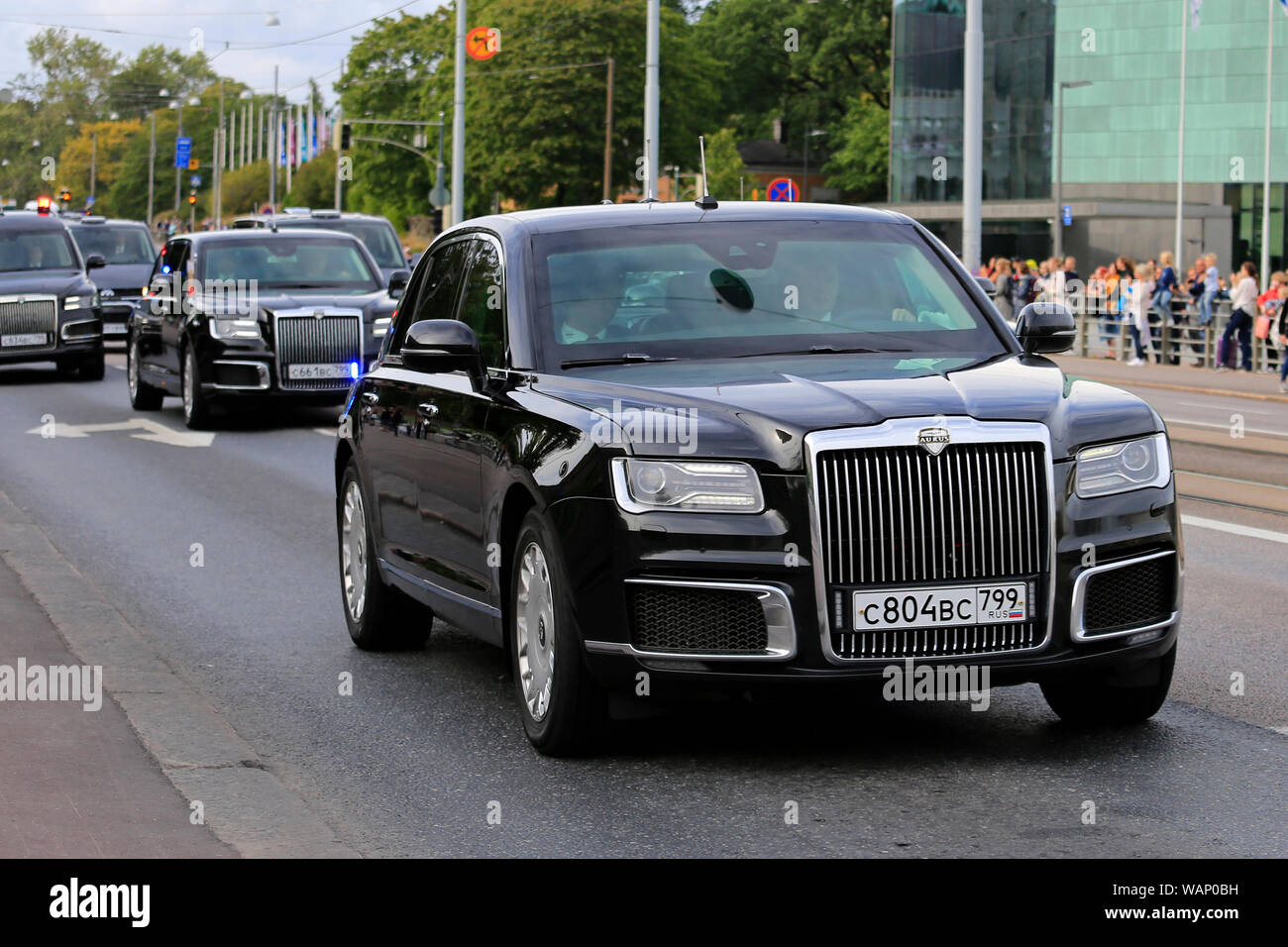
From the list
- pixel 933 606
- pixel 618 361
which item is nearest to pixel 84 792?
pixel 618 361

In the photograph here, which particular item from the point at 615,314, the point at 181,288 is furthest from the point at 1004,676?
the point at 181,288

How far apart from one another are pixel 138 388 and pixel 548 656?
59.3ft

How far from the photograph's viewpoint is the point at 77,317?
94.2ft

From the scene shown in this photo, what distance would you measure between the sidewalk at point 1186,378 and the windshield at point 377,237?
365 inches

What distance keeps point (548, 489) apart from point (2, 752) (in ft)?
5.98

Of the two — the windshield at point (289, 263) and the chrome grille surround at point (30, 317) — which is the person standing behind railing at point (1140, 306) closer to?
the windshield at point (289, 263)

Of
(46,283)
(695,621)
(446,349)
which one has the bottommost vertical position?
(695,621)

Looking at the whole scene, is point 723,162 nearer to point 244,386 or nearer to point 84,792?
point 244,386

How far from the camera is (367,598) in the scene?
8867 mm

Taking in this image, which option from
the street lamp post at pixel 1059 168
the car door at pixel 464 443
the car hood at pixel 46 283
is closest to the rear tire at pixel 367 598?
the car door at pixel 464 443

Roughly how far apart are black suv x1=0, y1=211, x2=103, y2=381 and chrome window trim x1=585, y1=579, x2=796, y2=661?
23.5 metres

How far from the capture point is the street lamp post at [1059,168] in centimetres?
6353

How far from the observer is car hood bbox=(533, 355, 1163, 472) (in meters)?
6.27
